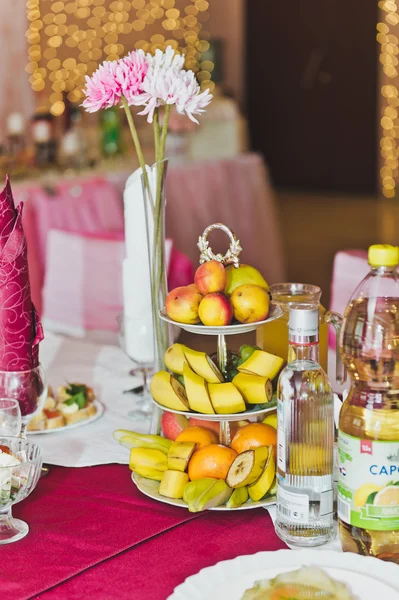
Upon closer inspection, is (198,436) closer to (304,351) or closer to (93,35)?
(304,351)

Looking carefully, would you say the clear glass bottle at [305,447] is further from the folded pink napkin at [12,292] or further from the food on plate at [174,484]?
the folded pink napkin at [12,292]

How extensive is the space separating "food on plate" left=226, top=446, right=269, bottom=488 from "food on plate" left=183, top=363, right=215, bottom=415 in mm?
76

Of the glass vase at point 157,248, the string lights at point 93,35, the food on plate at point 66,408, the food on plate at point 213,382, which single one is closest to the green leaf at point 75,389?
the food on plate at point 66,408

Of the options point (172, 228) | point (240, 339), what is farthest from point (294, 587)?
point (172, 228)

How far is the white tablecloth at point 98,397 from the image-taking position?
1.35 m

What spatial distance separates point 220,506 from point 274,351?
13.0 inches

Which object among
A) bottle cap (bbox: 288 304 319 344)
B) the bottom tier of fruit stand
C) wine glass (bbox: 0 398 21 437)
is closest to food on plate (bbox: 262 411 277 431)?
the bottom tier of fruit stand

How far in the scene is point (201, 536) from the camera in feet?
3.57

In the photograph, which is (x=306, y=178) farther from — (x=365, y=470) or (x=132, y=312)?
(x=365, y=470)

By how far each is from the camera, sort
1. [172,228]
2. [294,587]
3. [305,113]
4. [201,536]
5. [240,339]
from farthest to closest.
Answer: [305,113]
[172,228]
[240,339]
[201,536]
[294,587]

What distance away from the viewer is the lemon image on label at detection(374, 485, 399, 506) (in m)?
0.95

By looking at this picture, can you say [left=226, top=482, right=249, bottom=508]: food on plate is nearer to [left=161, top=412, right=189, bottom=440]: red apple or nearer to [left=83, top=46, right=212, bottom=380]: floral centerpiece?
[left=161, top=412, right=189, bottom=440]: red apple

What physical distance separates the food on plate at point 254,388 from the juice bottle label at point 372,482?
0.22m

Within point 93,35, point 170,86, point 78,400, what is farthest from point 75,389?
point 93,35
